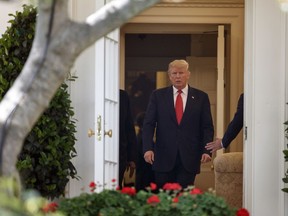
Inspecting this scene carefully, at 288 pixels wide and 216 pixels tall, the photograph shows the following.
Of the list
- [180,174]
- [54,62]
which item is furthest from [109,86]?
[54,62]

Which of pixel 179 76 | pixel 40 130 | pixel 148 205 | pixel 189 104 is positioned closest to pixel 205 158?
pixel 189 104

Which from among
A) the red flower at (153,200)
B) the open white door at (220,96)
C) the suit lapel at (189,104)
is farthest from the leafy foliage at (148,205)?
the open white door at (220,96)

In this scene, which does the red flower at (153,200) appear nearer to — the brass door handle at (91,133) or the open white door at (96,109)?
the open white door at (96,109)

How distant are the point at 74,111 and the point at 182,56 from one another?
732 cm

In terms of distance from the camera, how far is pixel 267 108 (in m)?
7.09

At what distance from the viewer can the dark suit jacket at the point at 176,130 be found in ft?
26.5

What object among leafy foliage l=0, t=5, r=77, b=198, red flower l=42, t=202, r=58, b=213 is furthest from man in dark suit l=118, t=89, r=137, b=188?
red flower l=42, t=202, r=58, b=213

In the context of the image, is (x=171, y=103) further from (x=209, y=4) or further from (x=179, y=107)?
(x=209, y=4)

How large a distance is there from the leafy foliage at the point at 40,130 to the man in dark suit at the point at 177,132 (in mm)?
1409

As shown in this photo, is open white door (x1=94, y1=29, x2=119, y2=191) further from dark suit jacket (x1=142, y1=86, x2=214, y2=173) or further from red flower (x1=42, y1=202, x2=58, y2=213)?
red flower (x1=42, y1=202, x2=58, y2=213)

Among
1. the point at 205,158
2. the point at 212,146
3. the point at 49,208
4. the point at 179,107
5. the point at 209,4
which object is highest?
the point at 209,4

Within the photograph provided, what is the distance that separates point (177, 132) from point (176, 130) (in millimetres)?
31

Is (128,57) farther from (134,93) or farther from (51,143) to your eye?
(51,143)

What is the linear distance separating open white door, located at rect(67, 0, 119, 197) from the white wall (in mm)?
1145
